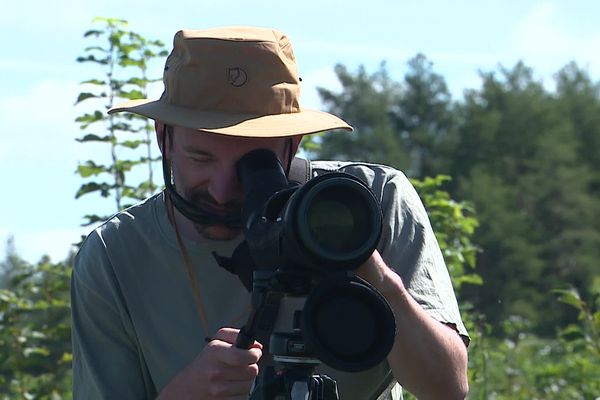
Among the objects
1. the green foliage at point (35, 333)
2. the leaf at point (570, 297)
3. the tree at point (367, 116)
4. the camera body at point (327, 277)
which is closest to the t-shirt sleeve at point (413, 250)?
the camera body at point (327, 277)

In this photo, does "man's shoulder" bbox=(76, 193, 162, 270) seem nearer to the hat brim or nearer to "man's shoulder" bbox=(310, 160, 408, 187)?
the hat brim

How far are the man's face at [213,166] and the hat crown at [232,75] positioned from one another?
12cm

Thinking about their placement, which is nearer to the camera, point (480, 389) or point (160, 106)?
point (160, 106)

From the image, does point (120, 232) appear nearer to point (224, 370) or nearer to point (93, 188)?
point (224, 370)

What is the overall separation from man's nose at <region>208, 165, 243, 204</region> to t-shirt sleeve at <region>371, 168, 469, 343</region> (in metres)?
0.38

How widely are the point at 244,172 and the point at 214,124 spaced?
285 millimetres

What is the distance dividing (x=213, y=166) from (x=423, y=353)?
0.65 m

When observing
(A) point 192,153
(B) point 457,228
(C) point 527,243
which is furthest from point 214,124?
(C) point 527,243

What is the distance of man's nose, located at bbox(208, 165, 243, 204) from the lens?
325 cm

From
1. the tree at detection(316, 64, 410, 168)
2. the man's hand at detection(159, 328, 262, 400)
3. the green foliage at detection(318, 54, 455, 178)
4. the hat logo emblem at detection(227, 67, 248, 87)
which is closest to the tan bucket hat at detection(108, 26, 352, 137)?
the hat logo emblem at detection(227, 67, 248, 87)

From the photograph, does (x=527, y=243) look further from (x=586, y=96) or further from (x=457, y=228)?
(x=457, y=228)

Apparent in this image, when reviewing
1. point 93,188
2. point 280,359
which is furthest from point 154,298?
point 93,188

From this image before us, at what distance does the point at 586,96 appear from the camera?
80562 mm

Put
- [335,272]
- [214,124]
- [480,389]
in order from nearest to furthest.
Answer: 1. [335,272]
2. [214,124]
3. [480,389]
